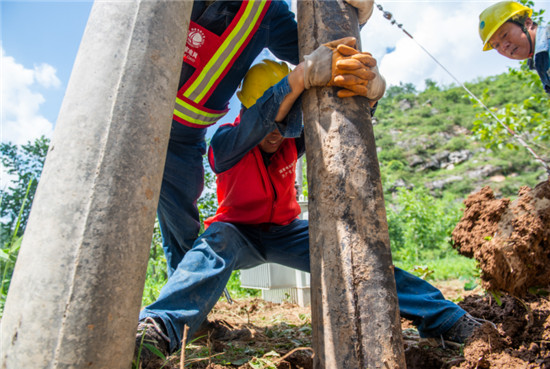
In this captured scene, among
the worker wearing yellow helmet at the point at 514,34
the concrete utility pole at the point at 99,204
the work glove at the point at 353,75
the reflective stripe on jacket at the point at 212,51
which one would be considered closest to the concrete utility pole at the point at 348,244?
the work glove at the point at 353,75

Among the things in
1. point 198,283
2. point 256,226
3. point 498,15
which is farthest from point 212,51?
point 498,15

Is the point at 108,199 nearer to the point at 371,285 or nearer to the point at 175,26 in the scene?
the point at 175,26

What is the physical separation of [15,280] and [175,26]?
88 cm

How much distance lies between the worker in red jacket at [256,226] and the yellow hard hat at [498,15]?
251 cm

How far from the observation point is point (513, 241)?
71.2 inches

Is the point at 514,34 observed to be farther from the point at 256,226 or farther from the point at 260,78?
the point at 256,226

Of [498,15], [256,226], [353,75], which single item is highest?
[498,15]

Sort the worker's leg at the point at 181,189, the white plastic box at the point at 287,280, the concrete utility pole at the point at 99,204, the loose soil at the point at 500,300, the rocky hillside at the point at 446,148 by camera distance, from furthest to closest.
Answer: the rocky hillside at the point at 446,148 < the white plastic box at the point at 287,280 < the worker's leg at the point at 181,189 < the loose soil at the point at 500,300 < the concrete utility pole at the point at 99,204

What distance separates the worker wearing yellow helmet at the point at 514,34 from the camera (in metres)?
3.46

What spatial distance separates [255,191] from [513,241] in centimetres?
137

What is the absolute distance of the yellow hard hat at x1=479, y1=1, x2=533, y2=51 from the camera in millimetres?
3623

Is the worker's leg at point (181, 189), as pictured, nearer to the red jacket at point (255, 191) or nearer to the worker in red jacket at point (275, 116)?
the red jacket at point (255, 191)

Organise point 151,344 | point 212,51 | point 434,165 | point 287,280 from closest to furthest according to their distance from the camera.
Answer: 1. point 151,344
2. point 212,51
3. point 287,280
4. point 434,165

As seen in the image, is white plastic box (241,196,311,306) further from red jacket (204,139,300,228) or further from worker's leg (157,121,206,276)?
red jacket (204,139,300,228)
